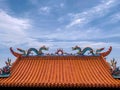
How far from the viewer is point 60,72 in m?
10.8

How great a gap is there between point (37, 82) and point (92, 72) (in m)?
2.86

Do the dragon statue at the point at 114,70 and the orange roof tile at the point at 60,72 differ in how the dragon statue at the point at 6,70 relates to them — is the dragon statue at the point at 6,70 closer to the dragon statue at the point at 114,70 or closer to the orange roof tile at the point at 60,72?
the orange roof tile at the point at 60,72

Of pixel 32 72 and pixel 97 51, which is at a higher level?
pixel 97 51

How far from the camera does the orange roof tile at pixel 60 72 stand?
9.16 meters

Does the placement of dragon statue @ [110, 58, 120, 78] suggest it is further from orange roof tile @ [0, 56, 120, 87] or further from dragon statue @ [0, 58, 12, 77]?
dragon statue @ [0, 58, 12, 77]

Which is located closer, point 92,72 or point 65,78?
point 65,78

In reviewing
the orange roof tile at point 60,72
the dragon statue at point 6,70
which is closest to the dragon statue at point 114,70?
the orange roof tile at point 60,72

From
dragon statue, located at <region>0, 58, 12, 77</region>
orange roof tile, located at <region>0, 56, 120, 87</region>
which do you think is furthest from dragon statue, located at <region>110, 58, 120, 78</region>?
dragon statue, located at <region>0, 58, 12, 77</region>

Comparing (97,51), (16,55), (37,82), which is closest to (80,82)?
(37,82)

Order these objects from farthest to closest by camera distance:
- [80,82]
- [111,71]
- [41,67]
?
[41,67] < [111,71] < [80,82]

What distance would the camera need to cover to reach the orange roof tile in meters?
9.16

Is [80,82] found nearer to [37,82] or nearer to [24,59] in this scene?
[37,82]

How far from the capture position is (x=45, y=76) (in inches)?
409

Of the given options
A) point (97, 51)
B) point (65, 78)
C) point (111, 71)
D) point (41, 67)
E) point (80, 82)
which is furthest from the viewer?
point (97, 51)
